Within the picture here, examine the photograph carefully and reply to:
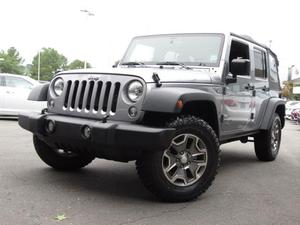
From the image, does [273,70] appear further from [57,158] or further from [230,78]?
[57,158]

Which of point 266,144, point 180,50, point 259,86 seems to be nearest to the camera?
point 180,50

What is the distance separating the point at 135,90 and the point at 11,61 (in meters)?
98.1

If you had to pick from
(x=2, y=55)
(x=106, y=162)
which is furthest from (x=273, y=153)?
(x=2, y=55)

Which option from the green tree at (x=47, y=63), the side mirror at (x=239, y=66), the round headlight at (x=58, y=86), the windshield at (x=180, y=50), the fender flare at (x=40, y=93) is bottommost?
the green tree at (x=47, y=63)

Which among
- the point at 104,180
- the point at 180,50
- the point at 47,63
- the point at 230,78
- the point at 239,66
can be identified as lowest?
the point at 47,63

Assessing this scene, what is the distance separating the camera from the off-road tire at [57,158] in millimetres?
5699

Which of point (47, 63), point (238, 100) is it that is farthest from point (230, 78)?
point (47, 63)

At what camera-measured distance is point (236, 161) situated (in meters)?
7.72

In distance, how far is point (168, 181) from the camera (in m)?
4.57

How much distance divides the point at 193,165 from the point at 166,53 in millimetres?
1824

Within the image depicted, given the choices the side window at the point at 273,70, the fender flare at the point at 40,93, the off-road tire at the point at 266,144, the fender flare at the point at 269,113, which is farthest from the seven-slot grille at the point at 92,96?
the side window at the point at 273,70

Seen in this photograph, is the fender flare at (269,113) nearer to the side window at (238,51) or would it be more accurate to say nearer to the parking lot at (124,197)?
the parking lot at (124,197)

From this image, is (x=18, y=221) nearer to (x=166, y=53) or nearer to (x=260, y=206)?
(x=260, y=206)

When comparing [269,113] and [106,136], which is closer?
[106,136]
